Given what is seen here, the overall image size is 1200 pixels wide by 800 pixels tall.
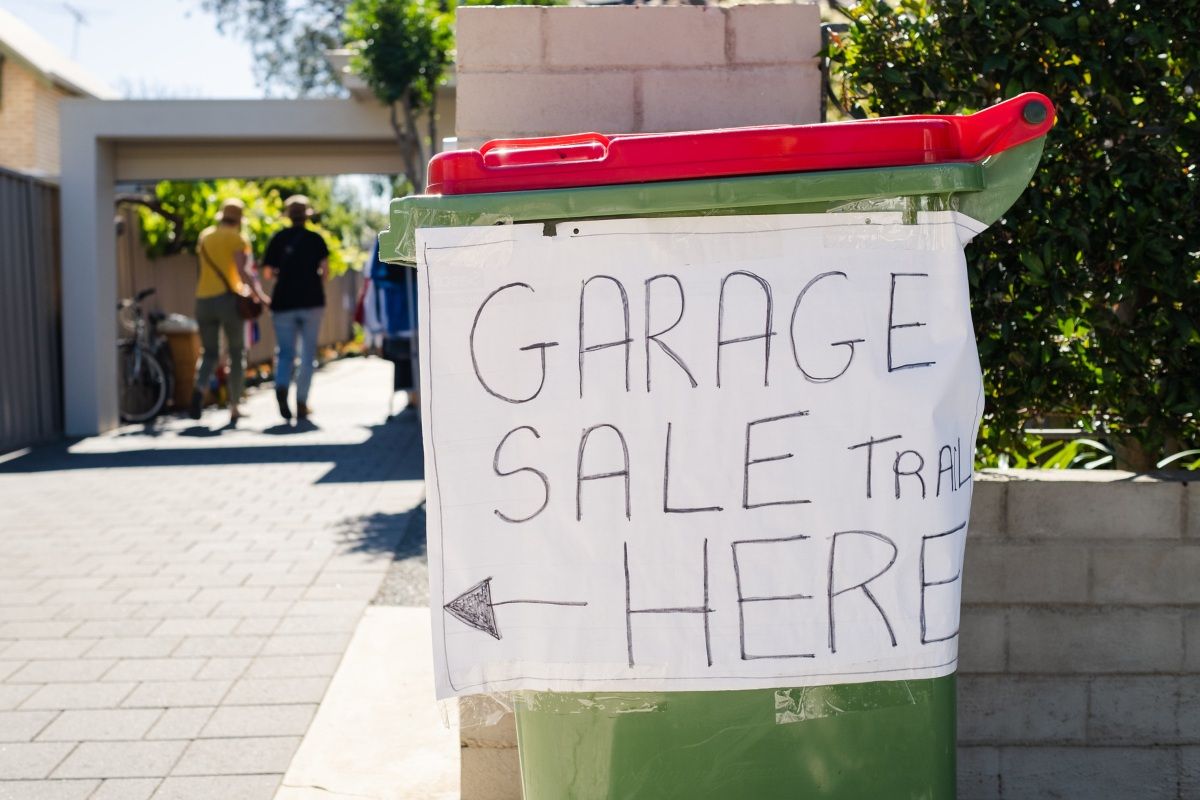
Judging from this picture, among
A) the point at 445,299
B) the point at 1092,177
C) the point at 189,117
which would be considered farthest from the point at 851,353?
the point at 189,117

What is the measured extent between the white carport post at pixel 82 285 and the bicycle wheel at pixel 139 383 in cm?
72

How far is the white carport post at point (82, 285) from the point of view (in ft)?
36.5

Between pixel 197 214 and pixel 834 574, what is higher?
pixel 197 214

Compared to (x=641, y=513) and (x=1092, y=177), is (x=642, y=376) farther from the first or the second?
(x=1092, y=177)

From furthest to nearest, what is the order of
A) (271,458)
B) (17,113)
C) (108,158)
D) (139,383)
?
(17,113)
(139,383)
(108,158)
(271,458)

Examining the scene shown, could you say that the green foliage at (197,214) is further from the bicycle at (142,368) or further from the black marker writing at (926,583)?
the black marker writing at (926,583)

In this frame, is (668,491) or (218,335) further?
(218,335)

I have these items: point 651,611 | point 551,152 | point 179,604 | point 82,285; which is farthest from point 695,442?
point 82,285

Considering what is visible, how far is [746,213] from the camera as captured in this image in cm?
225

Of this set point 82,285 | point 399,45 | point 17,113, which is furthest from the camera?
point 17,113

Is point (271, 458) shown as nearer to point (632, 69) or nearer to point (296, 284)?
point (296, 284)

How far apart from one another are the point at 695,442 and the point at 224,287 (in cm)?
953

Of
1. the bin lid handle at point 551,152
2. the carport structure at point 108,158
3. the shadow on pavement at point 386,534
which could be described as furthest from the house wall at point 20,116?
the bin lid handle at point 551,152

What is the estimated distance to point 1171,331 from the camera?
132 inches
